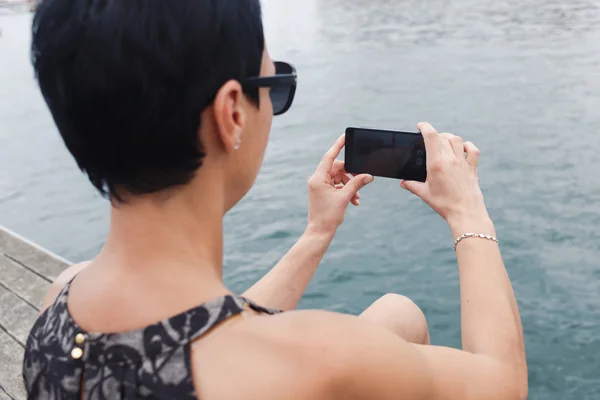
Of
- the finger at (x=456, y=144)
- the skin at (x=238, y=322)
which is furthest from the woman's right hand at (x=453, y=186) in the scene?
the skin at (x=238, y=322)

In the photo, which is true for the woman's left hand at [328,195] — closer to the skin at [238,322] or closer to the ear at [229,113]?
the skin at [238,322]

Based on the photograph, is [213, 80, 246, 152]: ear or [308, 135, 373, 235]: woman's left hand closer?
[213, 80, 246, 152]: ear

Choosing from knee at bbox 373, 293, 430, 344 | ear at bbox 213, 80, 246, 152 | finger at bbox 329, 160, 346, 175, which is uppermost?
ear at bbox 213, 80, 246, 152

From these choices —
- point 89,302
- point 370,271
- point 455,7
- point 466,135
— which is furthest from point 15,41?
point 89,302

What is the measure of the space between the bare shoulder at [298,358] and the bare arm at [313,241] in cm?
80

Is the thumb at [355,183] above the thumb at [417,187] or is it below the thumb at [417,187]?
below

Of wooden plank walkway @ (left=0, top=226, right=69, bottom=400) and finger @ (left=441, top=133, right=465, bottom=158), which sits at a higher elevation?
finger @ (left=441, top=133, right=465, bottom=158)

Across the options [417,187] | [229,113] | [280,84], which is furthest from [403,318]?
[229,113]

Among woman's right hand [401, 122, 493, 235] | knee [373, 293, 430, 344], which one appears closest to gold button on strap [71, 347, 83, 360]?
woman's right hand [401, 122, 493, 235]

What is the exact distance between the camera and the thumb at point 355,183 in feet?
5.93

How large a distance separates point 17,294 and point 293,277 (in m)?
2.14

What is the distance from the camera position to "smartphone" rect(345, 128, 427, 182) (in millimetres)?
1873

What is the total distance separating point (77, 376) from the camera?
1011mm

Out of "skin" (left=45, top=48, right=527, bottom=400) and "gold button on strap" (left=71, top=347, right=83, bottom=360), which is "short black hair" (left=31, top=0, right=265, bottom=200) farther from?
"gold button on strap" (left=71, top=347, right=83, bottom=360)
